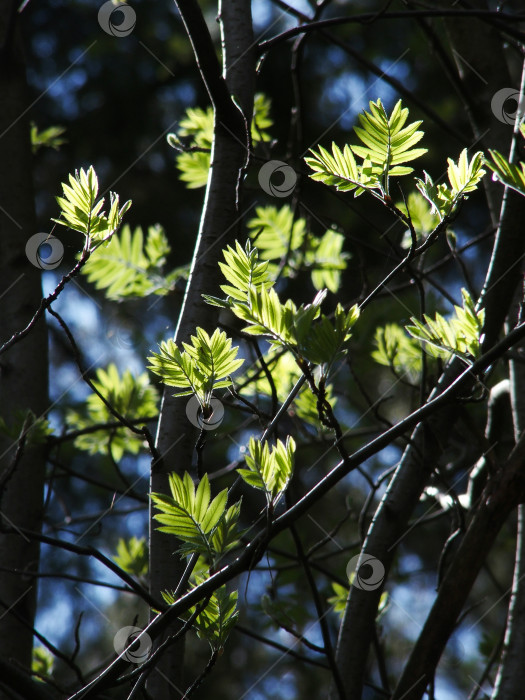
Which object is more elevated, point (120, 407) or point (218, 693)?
point (120, 407)

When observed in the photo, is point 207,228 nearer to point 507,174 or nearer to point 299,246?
point 507,174

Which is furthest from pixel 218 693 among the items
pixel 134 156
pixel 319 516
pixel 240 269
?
pixel 240 269

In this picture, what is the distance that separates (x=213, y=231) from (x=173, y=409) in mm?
278

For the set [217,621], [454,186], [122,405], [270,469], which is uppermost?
[454,186]

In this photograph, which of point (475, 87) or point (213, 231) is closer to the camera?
point (213, 231)

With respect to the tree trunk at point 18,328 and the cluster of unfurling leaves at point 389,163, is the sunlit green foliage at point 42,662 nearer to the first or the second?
the tree trunk at point 18,328

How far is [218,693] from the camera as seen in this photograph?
→ 374 cm

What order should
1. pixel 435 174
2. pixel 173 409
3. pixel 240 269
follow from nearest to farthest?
pixel 240 269
pixel 173 409
pixel 435 174

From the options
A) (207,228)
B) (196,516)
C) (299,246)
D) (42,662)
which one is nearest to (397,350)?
(299,246)

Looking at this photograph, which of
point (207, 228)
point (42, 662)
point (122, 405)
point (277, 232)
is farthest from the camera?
point (277, 232)

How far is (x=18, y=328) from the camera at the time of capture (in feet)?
4.60

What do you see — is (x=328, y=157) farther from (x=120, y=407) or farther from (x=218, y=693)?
(x=218, y=693)

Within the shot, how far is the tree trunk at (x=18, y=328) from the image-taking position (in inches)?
48.9

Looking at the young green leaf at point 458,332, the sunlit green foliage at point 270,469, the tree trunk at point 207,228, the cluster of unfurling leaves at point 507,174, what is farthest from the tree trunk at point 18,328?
the cluster of unfurling leaves at point 507,174
